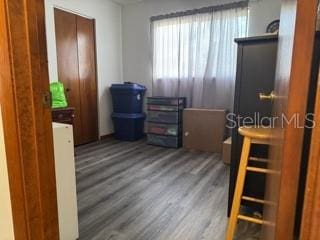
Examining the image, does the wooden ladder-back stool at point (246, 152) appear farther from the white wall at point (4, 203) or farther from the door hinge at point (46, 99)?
the white wall at point (4, 203)

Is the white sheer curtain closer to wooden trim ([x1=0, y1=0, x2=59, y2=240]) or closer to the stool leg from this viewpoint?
the stool leg

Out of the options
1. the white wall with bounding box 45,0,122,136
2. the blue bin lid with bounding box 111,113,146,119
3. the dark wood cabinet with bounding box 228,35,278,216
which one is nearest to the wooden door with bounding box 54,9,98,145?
the white wall with bounding box 45,0,122,136

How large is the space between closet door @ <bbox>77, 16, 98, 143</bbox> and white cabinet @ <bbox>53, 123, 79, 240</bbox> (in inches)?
99.8

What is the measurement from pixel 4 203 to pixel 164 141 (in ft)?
9.44

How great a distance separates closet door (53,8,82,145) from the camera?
10.9 feet

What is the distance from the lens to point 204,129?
11.3 feet

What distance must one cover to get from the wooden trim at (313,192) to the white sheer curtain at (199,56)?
319cm

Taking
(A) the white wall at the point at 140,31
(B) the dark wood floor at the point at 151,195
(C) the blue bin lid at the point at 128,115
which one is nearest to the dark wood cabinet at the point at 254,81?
(B) the dark wood floor at the point at 151,195

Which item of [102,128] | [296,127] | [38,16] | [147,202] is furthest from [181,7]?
[296,127]

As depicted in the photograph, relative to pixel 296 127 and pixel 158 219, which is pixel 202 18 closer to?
pixel 158 219

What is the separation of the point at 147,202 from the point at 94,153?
1.65 metres

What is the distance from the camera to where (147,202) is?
1.94 meters

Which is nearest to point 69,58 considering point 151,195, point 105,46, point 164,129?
point 105,46

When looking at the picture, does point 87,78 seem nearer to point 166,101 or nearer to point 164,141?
point 166,101
